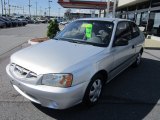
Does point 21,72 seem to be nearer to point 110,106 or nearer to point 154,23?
point 110,106

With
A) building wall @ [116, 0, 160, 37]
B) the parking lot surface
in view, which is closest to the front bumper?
the parking lot surface

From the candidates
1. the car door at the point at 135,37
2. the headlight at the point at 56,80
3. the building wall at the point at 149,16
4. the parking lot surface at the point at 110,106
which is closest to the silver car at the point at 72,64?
the headlight at the point at 56,80

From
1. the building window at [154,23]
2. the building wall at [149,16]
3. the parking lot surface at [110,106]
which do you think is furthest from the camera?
the building wall at [149,16]

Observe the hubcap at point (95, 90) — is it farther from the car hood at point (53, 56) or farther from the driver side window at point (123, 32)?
the driver side window at point (123, 32)

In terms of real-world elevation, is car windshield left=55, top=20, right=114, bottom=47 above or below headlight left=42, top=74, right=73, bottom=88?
above

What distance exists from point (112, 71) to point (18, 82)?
2.13 meters

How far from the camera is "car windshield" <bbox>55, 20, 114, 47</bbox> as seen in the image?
4.83 meters

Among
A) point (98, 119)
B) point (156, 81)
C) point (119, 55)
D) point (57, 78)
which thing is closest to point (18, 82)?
point (57, 78)

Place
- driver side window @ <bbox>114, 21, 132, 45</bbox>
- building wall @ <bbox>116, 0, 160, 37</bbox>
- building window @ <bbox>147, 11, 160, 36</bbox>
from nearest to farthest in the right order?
driver side window @ <bbox>114, 21, 132, 45</bbox>
building window @ <bbox>147, 11, 160, 36</bbox>
building wall @ <bbox>116, 0, 160, 37</bbox>

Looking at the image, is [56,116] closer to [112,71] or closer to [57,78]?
[57,78]

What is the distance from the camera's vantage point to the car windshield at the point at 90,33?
483 centimetres

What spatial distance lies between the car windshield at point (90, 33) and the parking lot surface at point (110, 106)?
1.27 m

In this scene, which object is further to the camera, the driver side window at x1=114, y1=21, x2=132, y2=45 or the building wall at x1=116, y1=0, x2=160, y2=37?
the building wall at x1=116, y1=0, x2=160, y2=37

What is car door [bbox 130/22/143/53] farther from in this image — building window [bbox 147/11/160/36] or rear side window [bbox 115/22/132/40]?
building window [bbox 147/11/160/36]
